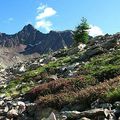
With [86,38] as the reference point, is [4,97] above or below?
below

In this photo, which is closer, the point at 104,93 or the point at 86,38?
the point at 104,93

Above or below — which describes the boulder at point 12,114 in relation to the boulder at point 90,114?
above

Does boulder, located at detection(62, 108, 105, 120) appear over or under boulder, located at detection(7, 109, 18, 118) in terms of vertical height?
under

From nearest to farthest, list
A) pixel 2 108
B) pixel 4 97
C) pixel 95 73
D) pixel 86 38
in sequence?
pixel 2 108, pixel 95 73, pixel 4 97, pixel 86 38

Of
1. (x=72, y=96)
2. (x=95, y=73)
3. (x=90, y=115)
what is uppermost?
(x=95, y=73)

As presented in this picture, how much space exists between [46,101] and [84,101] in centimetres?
199

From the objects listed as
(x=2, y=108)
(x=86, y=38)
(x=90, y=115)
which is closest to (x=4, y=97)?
(x=2, y=108)

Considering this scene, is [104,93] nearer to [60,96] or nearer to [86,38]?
[60,96]

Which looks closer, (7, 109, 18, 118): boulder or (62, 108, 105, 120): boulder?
(62, 108, 105, 120): boulder

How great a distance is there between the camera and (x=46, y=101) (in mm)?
16609

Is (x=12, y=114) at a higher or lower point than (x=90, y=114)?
higher

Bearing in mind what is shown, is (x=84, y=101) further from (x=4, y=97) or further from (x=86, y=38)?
(x=86, y=38)

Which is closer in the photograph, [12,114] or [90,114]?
[90,114]

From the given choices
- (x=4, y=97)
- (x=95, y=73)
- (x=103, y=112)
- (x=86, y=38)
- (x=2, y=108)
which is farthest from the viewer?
(x=86, y=38)
